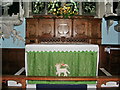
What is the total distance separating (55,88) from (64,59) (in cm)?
97

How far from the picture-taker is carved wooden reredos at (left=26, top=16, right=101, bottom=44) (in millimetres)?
8391

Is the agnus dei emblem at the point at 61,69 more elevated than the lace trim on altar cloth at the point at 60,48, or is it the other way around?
the lace trim on altar cloth at the point at 60,48

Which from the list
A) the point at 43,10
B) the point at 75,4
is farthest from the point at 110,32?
the point at 43,10

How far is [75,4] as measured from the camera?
917cm

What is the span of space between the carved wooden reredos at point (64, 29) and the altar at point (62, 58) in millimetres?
2494

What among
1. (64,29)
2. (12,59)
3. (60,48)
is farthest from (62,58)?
(12,59)

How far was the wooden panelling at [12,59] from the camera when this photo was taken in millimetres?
8436

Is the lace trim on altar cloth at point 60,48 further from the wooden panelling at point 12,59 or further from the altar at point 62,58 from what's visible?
the wooden panelling at point 12,59

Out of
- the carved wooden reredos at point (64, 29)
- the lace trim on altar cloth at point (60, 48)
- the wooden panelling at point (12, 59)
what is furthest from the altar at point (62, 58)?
the wooden panelling at point (12, 59)

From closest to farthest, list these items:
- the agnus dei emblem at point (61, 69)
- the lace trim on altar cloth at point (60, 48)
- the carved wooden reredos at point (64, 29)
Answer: the agnus dei emblem at point (61, 69) < the lace trim on altar cloth at point (60, 48) < the carved wooden reredos at point (64, 29)

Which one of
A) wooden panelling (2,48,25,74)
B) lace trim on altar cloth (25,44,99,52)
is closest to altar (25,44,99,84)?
lace trim on altar cloth (25,44,99,52)

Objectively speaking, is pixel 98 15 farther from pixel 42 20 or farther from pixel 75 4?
pixel 42 20

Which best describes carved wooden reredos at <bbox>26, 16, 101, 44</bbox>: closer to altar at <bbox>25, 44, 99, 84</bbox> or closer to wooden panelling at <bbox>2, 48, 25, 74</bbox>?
wooden panelling at <bbox>2, 48, 25, 74</bbox>

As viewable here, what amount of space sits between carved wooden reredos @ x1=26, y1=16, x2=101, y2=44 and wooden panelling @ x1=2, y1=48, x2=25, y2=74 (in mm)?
786
